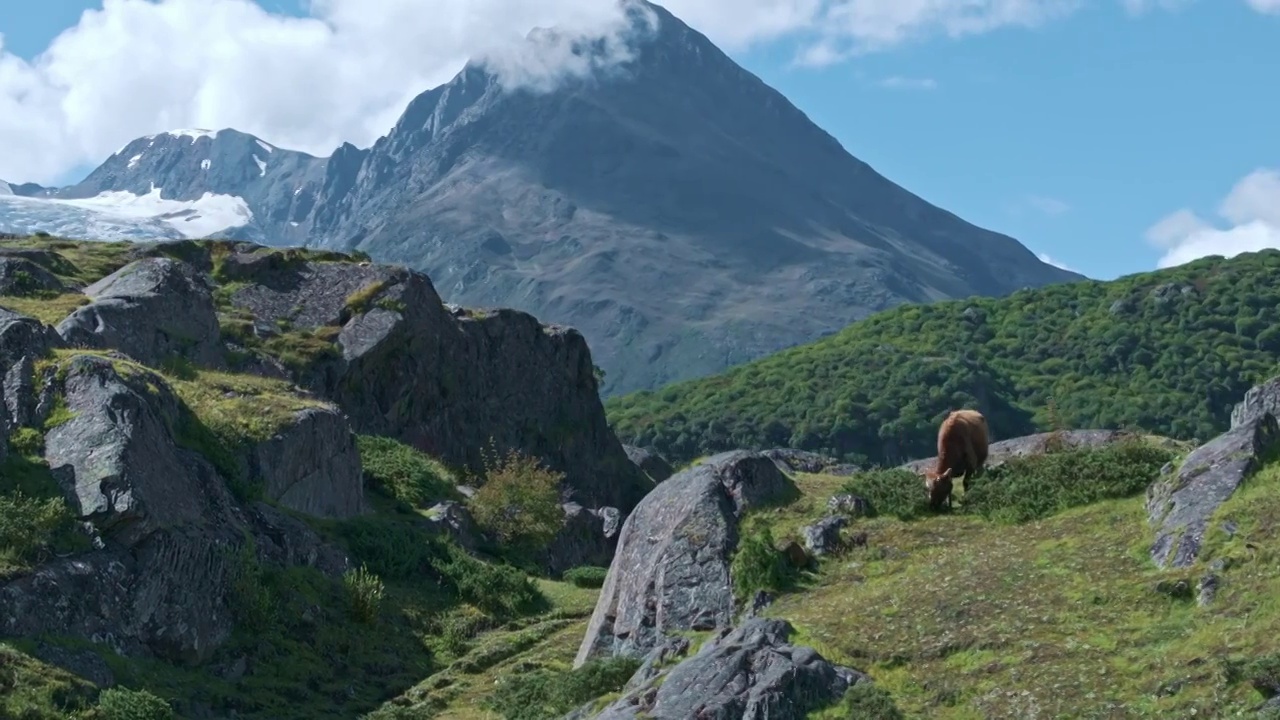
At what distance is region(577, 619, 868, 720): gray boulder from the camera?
19.8 metres

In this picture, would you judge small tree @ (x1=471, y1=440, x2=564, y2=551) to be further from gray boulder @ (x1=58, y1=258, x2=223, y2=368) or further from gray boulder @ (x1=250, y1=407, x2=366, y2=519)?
gray boulder @ (x1=58, y1=258, x2=223, y2=368)

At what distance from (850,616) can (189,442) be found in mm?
16563

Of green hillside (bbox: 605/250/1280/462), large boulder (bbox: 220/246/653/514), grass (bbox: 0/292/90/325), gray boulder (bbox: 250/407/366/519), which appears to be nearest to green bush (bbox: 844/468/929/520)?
gray boulder (bbox: 250/407/366/519)

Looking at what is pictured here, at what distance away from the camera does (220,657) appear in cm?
2958

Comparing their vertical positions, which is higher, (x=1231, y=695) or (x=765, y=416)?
(x=765, y=416)

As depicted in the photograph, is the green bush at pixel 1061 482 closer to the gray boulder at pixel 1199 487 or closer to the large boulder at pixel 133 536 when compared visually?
the gray boulder at pixel 1199 487

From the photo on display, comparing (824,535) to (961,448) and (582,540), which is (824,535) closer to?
(961,448)

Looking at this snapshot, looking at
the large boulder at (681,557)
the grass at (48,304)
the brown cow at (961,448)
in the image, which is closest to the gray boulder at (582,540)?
the grass at (48,304)

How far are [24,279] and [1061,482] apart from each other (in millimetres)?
31053

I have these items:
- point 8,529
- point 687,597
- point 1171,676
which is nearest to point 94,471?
point 8,529

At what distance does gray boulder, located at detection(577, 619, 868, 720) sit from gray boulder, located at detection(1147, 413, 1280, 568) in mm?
5472

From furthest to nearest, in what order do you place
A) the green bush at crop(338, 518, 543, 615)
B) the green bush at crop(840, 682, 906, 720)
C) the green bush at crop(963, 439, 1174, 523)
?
the green bush at crop(338, 518, 543, 615) → the green bush at crop(963, 439, 1174, 523) → the green bush at crop(840, 682, 906, 720)

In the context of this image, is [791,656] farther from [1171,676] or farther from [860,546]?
[860,546]

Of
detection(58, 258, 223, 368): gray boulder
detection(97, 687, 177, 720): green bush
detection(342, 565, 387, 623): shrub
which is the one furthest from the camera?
detection(58, 258, 223, 368): gray boulder
